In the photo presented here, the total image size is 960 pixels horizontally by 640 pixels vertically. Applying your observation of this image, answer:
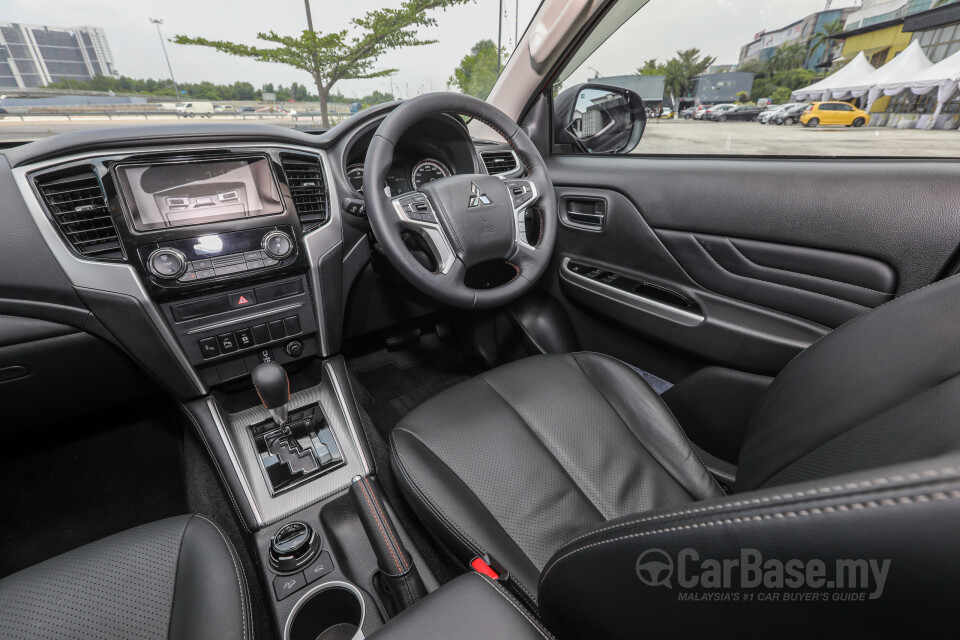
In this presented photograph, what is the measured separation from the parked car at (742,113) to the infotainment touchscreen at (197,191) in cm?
147

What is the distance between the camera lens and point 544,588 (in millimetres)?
564

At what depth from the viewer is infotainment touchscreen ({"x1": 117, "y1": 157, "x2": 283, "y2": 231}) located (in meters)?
1.15

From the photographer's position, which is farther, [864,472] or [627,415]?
[627,415]

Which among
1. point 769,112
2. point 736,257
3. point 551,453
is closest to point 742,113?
point 769,112

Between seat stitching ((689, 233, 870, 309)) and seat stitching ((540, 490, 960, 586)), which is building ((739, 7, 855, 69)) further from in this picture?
seat stitching ((540, 490, 960, 586))

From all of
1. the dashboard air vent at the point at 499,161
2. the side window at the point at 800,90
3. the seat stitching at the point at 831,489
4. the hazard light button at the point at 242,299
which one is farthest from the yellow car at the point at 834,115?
the hazard light button at the point at 242,299

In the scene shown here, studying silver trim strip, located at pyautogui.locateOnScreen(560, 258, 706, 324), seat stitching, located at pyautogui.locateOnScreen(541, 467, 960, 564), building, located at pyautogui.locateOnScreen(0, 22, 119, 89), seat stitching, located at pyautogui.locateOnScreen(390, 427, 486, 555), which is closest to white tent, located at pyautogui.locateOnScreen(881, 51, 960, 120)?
silver trim strip, located at pyautogui.locateOnScreen(560, 258, 706, 324)

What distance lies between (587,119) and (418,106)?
3.19 ft

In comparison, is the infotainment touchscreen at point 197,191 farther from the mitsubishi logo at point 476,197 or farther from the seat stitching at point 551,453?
the seat stitching at point 551,453

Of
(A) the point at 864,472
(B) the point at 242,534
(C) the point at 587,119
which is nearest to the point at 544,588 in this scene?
(A) the point at 864,472

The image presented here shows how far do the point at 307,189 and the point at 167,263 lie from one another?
1.45ft

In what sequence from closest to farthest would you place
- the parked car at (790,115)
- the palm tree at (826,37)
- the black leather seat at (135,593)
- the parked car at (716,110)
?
the black leather seat at (135,593) < the palm tree at (826,37) < the parked car at (790,115) < the parked car at (716,110)

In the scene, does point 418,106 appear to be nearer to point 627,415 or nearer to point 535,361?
point 535,361

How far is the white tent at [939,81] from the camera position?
1154mm
